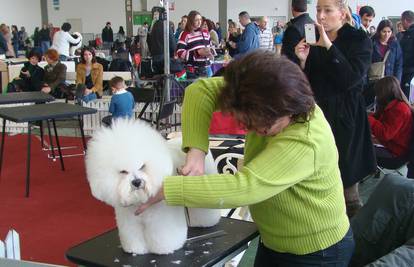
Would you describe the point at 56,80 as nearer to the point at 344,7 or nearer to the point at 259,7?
the point at 344,7

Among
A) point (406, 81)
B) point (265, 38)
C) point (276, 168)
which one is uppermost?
point (265, 38)

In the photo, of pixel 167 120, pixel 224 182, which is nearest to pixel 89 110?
pixel 167 120

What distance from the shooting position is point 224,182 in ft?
3.47

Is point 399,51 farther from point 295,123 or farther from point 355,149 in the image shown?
point 295,123

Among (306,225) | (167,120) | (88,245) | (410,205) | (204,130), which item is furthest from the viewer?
(167,120)

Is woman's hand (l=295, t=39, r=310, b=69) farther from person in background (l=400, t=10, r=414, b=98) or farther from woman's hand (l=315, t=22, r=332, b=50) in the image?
person in background (l=400, t=10, r=414, b=98)

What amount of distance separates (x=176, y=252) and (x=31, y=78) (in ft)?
20.5

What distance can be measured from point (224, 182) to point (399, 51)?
5379 mm

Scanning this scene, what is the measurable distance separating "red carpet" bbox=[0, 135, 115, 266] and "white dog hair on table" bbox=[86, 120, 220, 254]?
5.22 ft

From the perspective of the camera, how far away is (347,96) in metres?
2.25

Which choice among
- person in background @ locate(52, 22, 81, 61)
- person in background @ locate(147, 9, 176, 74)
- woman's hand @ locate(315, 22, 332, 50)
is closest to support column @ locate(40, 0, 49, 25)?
person in background @ locate(52, 22, 81, 61)

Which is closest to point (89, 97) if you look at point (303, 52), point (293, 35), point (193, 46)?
point (193, 46)

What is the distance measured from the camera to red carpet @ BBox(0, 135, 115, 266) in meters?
2.98

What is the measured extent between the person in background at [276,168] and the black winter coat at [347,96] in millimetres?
1006
